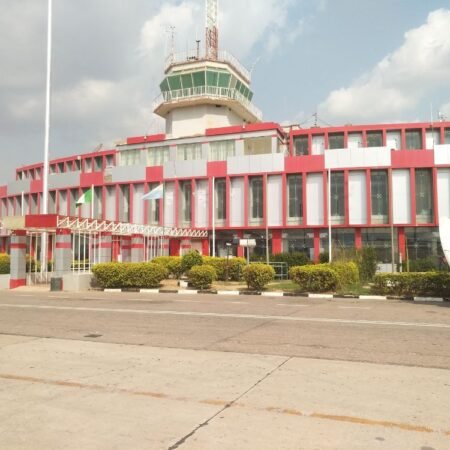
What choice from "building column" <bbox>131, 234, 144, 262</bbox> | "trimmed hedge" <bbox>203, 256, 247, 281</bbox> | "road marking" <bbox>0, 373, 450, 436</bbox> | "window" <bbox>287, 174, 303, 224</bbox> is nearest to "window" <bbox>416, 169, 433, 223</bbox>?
"window" <bbox>287, 174, 303, 224</bbox>

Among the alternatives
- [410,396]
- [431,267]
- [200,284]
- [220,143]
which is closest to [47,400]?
[410,396]

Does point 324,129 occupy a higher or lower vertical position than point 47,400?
higher

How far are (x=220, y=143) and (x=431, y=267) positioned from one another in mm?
21577

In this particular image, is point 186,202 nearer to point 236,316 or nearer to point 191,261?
point 191,261

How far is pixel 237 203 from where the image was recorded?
42.0 m

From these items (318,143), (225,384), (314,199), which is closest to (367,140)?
(318,143)

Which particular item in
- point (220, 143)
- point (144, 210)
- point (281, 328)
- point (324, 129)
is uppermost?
point (324, 129)

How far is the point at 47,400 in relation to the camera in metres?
5.40

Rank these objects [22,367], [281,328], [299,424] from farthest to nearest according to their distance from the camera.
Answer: [281,328] < [22,367] < [299,424]

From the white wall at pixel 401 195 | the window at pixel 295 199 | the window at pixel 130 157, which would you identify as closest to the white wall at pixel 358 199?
the white wall at pixel 401 195

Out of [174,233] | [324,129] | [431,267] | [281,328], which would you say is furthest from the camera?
[324,129]

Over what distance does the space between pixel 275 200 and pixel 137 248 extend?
14.3 meters

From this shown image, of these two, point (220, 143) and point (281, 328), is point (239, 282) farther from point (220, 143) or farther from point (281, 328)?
point (220, 143)

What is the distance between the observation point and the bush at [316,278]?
66.4 ft
